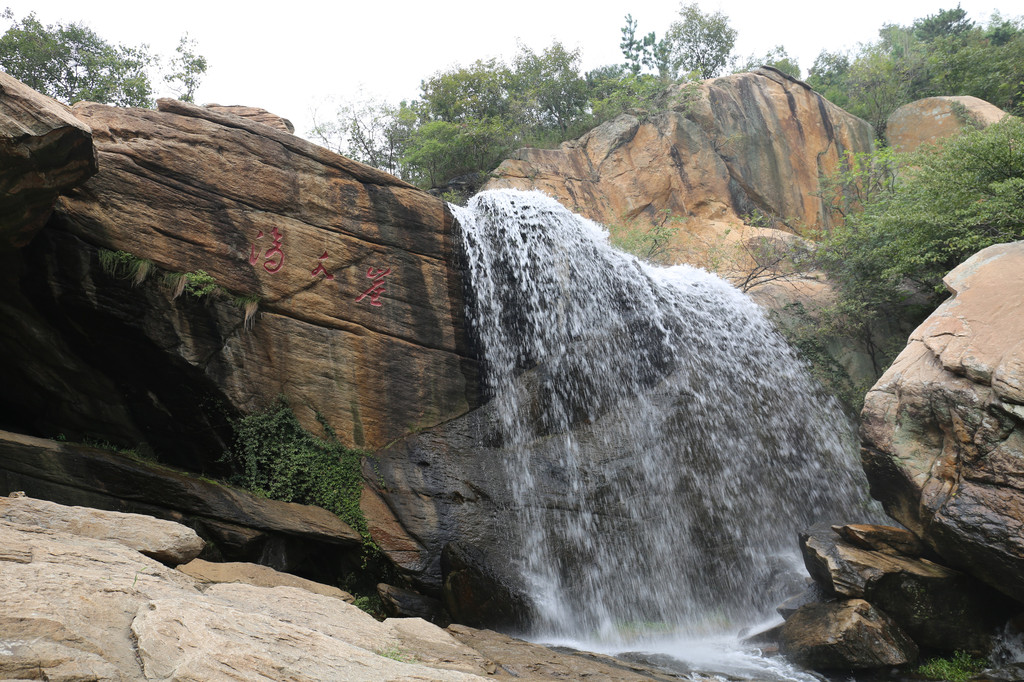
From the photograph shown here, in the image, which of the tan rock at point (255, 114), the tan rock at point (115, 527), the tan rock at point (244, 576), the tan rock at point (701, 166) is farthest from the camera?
the tan rock at point (701, 166)

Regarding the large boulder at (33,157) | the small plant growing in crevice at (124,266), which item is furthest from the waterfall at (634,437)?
the large boulder at (33,157)

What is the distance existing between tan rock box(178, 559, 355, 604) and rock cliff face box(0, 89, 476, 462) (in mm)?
2427

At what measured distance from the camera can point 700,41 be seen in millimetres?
24719

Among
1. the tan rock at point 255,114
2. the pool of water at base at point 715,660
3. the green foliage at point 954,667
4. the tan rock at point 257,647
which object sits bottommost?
the green foliage at point 954,667

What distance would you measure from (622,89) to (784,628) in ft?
53.5

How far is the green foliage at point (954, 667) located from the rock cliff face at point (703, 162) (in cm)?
1250

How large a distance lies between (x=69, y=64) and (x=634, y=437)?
20219mm

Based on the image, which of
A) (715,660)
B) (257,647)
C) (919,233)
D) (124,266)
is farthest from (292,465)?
(919,233)

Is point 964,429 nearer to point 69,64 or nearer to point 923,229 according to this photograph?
point 923,229

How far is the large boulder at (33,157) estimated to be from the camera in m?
6.10

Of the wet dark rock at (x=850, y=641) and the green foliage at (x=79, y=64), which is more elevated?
the green foliage at (x=79, y=64)

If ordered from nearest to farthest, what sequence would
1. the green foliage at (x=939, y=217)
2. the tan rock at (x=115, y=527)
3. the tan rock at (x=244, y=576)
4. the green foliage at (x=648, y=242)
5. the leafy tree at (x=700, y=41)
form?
the tan rock at (x=115, y=527) < the tan rock at (x=244, y=576) < the green foliage at (x=939, y=217) < the green foliage at (x=648, y=242) < the leafy tree at (x=700, y=41)

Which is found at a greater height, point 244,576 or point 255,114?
point 255,114

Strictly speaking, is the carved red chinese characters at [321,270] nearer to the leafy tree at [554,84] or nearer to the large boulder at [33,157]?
the large boulder at [33,157]
